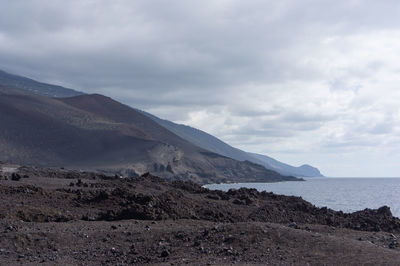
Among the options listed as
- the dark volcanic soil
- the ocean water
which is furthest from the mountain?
the dark volcanic soil

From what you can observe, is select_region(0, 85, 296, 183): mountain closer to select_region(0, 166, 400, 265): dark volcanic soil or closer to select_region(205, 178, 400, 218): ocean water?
select_region(205, 178, 400, 218): ocean water

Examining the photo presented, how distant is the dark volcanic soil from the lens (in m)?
12.7

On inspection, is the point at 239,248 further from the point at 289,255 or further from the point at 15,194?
the point at 15,194

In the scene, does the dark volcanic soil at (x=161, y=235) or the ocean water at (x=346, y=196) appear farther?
the ocean water at (x=346, y=196)

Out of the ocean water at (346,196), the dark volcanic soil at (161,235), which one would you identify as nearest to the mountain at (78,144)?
the ocean water at (346,196)

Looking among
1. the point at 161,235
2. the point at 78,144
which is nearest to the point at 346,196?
the point at 161,235

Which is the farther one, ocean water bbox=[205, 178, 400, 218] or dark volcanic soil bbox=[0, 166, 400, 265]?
ocean water bbox=[205, 178, 400, 218]

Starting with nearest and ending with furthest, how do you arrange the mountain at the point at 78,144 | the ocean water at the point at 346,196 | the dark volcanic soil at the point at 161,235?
1. the dark volcanic soil at the point at 161,235
2. the ocean water at the point at 346,196
3. the mountain at the point at 78,144

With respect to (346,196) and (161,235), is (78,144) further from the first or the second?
(161,235)

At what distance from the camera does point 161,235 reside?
15070 millimetres

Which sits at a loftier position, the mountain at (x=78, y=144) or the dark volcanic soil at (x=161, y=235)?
the mountain at (x=78, y=144)

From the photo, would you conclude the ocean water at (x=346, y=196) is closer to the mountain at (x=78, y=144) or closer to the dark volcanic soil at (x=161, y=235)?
the mountain at (x=78, y=144)

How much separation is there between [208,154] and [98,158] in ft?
243

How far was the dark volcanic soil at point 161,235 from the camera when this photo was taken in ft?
41.8
